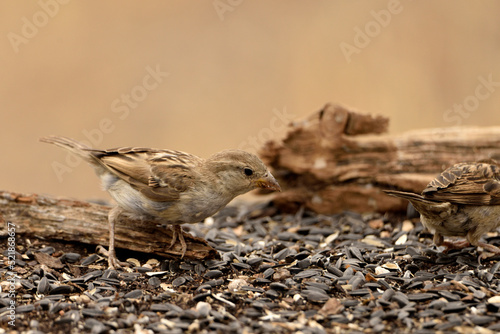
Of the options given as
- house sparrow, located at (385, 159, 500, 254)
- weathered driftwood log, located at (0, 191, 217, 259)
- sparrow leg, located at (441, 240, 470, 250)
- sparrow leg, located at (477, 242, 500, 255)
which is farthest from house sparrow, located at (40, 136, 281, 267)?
sparrow leg, located at (477, 242, 500, 255)

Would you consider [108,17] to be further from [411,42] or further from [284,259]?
[284,259]

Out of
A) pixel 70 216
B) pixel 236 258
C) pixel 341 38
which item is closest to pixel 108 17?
pixel 341 38

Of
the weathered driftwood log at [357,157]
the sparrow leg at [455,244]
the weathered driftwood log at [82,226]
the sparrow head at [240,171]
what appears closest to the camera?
the sparrow head at [240,171]

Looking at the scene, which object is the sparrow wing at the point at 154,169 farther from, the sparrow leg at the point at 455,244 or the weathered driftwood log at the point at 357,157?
the sparrow leg at the point at 455,244

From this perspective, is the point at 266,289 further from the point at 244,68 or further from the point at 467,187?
the point at 244,68

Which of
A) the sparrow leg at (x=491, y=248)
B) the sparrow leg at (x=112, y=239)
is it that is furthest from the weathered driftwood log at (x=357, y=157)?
the sparrow leg at (x=112, y=239)

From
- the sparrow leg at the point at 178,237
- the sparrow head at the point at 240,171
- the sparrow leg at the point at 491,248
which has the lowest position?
the sparrow leg at the point at 491,248
